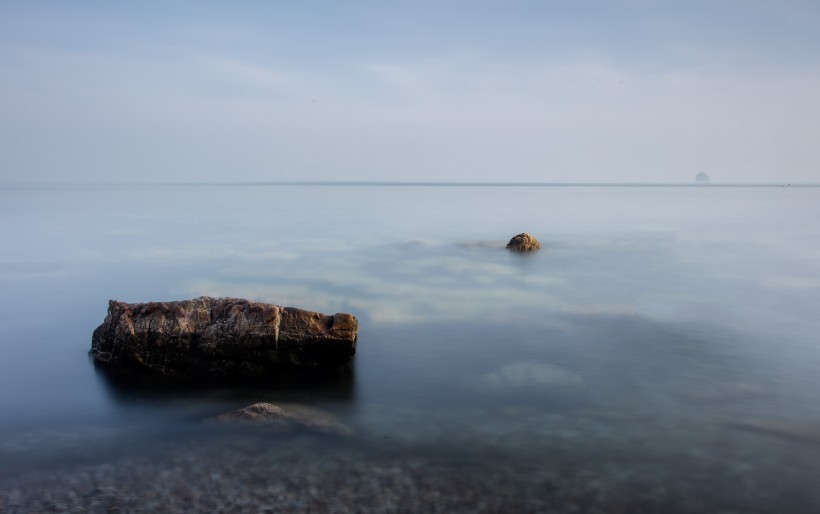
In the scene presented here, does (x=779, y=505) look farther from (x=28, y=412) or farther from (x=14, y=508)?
(x=28, y=412)

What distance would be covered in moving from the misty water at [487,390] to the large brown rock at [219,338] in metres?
0.68

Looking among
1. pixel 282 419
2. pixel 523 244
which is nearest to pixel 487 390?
pixel 282 419

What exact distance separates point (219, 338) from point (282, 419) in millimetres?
2587

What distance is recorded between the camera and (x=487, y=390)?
10.4 metres

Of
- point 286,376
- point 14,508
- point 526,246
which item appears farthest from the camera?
point 526,246

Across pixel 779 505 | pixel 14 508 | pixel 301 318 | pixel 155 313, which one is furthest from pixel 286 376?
pixel 779 505

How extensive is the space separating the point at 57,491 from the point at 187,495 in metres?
1.60

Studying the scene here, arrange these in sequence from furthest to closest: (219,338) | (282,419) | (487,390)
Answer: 1. (219,338)
2. (487,390)
3. (282,419)

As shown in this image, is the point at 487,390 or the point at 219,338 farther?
the point at 219,338

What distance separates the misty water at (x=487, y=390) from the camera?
735 centimetres

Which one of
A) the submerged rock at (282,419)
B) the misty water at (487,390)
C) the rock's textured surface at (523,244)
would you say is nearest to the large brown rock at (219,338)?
the misty water at (487,390)

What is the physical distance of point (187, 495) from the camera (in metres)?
6.90

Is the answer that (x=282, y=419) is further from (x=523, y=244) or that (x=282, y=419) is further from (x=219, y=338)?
(x=523, y=244)

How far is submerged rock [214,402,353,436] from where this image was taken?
8.70 m
